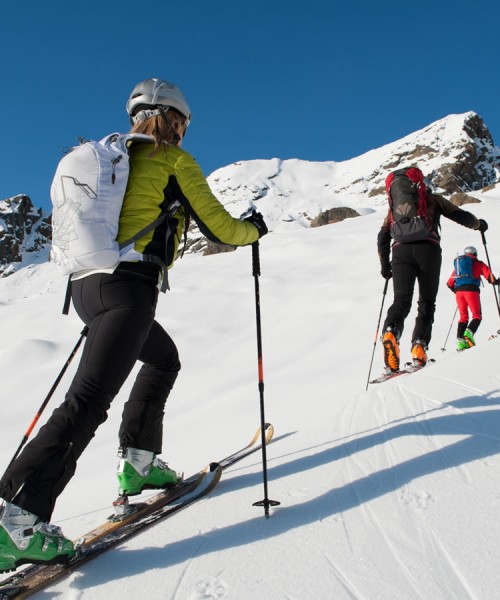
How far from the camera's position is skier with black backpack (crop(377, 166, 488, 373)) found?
16.3ft

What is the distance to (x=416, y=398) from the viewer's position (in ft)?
12.5

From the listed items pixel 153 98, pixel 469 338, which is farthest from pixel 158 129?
pixel 469 338

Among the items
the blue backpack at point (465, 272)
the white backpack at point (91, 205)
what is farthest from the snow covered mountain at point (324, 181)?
the white backpack at point (91, 205)

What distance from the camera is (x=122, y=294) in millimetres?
2229

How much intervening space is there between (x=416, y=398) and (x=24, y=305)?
43.1ft

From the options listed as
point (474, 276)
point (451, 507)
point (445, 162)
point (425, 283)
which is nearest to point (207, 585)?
point (451, 507)

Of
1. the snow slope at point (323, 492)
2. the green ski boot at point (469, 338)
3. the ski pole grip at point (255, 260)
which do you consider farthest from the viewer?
the green ski boot at point (469, 338)

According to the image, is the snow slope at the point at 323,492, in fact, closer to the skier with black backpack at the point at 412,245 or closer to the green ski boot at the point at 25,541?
the green ski boot at the point at 25,541

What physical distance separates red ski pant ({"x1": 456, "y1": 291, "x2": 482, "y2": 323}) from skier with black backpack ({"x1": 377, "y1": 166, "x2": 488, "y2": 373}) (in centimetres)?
330

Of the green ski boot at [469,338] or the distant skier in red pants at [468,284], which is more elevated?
the distant skier in red pants at [468,284]

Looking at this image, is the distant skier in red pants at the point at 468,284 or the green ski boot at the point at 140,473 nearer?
the green ski boot at the point at 140,473

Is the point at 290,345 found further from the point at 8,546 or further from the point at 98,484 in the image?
the point at 8,546

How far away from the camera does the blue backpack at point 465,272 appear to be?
8.30 m

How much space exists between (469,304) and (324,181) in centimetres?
17223
